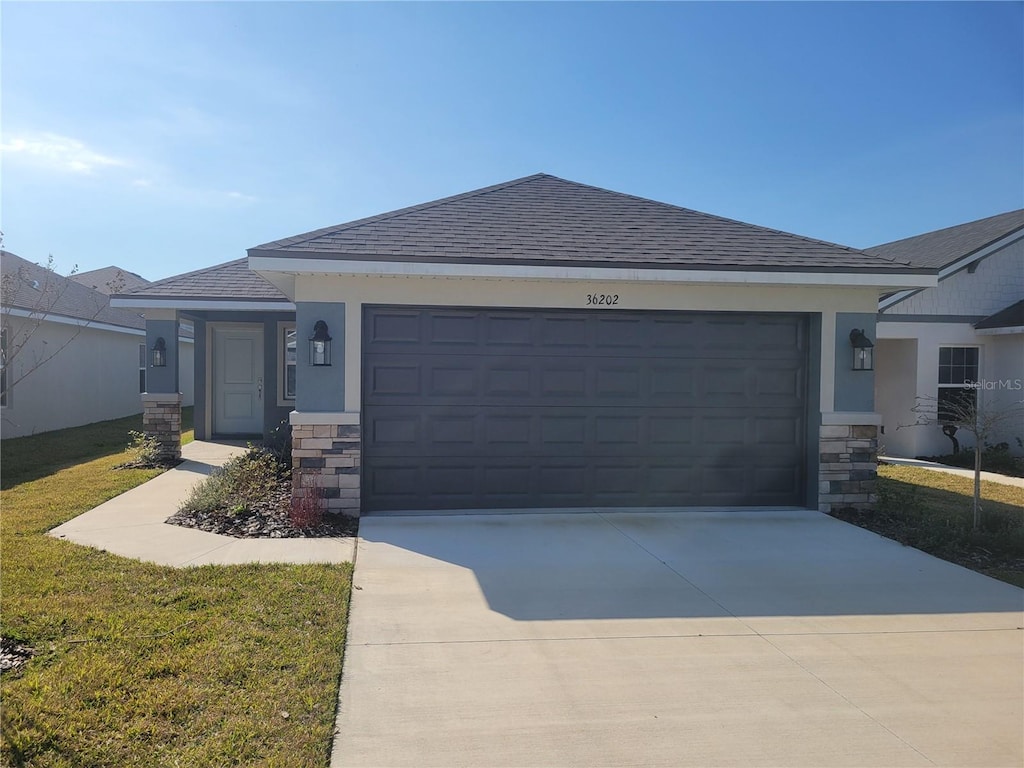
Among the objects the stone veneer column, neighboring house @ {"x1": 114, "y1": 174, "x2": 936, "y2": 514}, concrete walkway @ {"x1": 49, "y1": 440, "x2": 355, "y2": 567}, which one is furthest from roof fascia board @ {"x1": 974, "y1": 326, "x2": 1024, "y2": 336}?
the stone veneer column

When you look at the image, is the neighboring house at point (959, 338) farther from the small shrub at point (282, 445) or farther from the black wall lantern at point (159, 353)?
the black wall lantern at point (159, 353)

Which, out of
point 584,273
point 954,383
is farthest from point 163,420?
point 954,383

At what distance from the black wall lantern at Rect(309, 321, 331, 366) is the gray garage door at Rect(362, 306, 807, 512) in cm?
45

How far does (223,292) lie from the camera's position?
1211 cm

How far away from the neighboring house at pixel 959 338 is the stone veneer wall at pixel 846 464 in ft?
17.6

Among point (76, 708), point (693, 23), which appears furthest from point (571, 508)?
point (693, 23)

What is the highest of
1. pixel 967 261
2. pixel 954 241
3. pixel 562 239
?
pixel 954 241

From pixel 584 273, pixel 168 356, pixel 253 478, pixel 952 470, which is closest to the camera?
pixel 584 273

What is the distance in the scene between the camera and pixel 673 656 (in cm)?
414

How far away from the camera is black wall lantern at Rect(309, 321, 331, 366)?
24.1 ft

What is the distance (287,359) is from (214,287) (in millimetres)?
2032

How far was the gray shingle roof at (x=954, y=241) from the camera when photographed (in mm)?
12945

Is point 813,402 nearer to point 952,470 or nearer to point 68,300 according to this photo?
point 952,470

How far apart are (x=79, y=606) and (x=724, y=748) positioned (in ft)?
13.9
